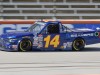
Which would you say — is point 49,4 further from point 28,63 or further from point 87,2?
point 28,63

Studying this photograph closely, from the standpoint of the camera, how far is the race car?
15.3 m

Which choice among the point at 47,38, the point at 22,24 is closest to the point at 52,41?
the point at 47,38

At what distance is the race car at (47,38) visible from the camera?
1533 cm

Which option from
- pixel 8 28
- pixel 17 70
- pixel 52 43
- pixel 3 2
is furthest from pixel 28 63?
pixel 3 2

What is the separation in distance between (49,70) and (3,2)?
19980mm

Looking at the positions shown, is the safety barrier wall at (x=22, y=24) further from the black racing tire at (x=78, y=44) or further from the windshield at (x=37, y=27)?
the black racing tire at (x=78, y=44)

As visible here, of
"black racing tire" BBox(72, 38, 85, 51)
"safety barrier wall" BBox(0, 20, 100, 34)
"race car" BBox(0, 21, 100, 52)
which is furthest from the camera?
"safety barrier wall" BBox(0, 20, 100, 34)

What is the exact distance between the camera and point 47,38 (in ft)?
51.9

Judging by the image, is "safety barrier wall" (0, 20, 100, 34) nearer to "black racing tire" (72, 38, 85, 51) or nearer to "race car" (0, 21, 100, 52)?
"race car" (0, 21, 100, 52)

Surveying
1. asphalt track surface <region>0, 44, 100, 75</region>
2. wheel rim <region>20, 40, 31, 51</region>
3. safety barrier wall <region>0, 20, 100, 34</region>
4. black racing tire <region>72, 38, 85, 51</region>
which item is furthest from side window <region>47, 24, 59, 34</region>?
safety barrier wall <region>0, 20, 100, 34</region>

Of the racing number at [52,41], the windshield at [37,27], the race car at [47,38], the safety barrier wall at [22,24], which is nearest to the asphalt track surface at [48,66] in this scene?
the race car at [47,38]

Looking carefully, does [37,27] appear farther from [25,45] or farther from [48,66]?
[48,66]

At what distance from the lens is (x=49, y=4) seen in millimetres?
30031

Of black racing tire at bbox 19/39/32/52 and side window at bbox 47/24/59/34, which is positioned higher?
side window at bbox 47/24/59/34
